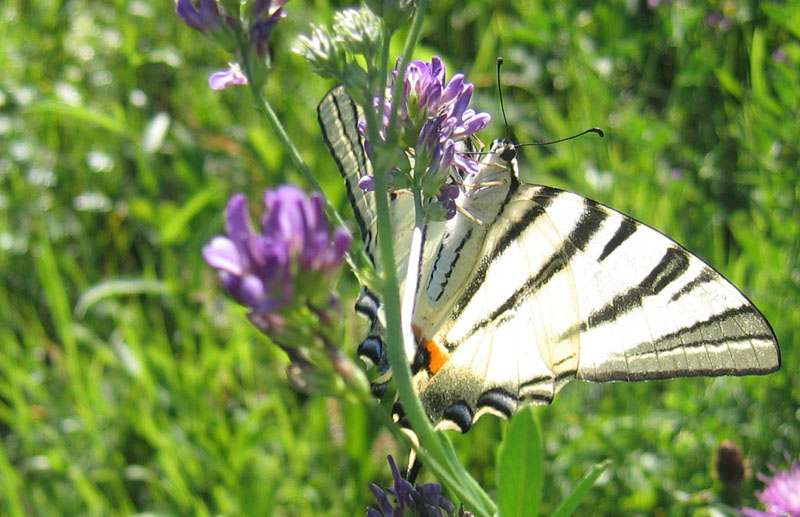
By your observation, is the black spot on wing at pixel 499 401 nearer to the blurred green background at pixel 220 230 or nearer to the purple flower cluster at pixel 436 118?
the blurred green background at pixel 220 230

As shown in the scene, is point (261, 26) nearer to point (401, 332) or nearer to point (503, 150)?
point (401, 332)

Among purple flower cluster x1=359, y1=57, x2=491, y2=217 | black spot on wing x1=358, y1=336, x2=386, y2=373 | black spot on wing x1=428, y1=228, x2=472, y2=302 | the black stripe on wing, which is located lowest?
black spot on wing x1=358, y1=336, x2=386, y2=373

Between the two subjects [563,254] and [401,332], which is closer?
[401,332]

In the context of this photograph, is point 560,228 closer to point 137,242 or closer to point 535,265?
point 535,265

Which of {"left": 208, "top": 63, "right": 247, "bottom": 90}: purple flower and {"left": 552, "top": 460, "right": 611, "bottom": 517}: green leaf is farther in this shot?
{"left": 208, "top": 63, "right": 247, "bottom": 90}: purple flower

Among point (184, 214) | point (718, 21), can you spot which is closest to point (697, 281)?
point (184, 214)

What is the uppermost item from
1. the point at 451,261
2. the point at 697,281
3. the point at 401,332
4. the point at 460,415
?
the point at 401,332

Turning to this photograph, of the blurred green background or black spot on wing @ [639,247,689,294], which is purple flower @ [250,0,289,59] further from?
the blurred green background

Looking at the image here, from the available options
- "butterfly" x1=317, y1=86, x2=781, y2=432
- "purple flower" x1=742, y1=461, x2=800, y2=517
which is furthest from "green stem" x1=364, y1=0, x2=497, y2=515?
"purple flower" x1=742, y1=461, x2=800, y2=517
